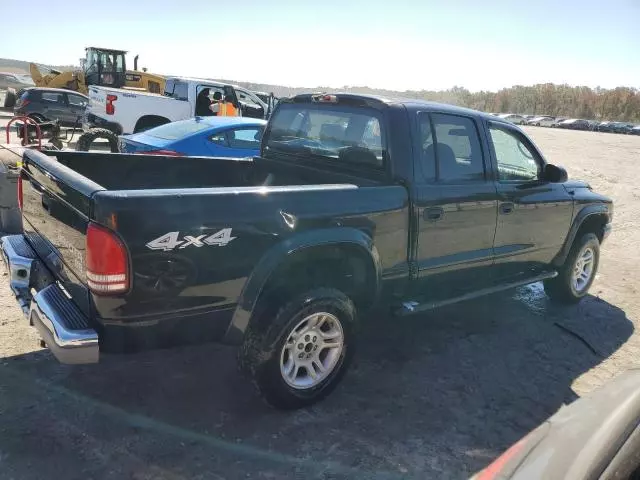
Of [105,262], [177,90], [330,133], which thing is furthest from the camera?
[177,90]

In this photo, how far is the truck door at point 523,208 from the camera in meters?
4.49

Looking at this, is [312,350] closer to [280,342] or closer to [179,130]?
[280,342]

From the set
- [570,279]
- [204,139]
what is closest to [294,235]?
[570,279]

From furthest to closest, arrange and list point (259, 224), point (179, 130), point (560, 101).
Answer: point (560, 101) → point (179, 130) → point (259, 224)

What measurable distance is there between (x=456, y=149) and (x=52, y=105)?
18057 millimetres

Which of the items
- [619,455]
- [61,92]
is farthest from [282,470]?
[61,92]

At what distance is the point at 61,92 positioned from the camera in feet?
61.1

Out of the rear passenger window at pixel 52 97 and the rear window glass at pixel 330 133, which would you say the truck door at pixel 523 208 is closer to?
the rear window glass at pixel 330 133

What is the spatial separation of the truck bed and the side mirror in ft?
6.06

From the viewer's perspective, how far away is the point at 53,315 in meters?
2.75

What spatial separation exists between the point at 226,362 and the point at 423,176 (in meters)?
1.99

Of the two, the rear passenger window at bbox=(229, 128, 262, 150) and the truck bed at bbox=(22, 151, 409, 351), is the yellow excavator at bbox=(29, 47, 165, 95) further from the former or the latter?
the truck bed at bbox=(22, 151, 409, 351)

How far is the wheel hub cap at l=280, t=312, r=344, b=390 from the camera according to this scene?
131 inches

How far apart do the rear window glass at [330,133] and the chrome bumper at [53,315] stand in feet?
7.21
